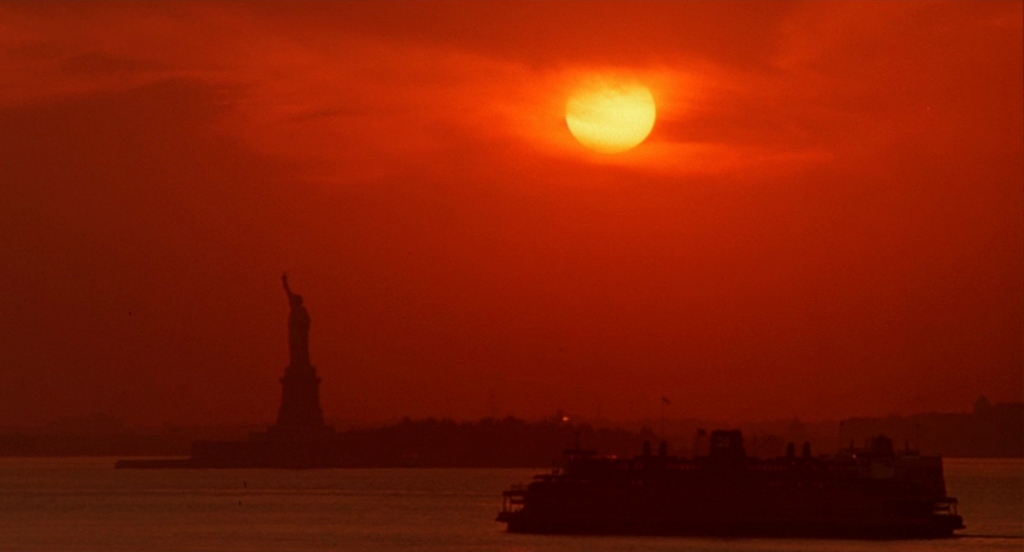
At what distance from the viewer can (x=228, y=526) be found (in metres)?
118

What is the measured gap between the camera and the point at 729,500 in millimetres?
101375

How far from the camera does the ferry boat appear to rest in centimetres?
9931

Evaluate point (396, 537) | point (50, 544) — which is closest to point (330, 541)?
point (396, 537)

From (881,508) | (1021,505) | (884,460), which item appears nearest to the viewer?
(881,508)

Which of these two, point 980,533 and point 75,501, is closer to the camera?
point 980,533

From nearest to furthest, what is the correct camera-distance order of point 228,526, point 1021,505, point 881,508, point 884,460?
point 881,508 → point 884,460 → point 228,526 → point 1021,505

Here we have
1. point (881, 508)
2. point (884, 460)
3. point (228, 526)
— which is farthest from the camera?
point (228, 526)

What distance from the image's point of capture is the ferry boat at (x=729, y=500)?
9931 cm

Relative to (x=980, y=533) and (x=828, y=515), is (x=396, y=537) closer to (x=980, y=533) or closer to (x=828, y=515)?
(x=828, y=515)

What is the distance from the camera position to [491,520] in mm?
124062

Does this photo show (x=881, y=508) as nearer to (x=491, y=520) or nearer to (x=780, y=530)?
(x=780, y=530)

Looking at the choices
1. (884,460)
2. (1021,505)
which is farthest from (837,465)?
(1021,505)

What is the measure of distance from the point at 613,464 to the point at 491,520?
2224 centimetres

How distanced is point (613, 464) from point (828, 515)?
12.2 m
